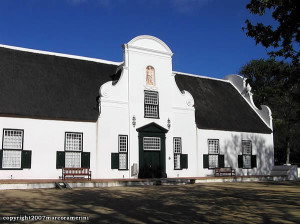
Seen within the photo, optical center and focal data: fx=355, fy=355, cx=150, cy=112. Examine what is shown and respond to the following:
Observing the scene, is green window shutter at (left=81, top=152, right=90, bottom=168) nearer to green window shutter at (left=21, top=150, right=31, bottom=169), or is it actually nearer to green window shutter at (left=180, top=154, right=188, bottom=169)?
green window shutter at (left=21, top=150, right=31, bottom=169)

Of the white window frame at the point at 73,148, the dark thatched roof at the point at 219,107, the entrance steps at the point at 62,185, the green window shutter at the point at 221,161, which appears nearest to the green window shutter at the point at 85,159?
the white window frame at the point at 73,148

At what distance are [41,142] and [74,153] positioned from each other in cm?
194

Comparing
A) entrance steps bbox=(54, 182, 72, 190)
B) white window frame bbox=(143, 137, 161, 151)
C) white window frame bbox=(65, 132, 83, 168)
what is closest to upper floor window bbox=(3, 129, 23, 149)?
white window frame bbox=(65, 132, 83, 168)

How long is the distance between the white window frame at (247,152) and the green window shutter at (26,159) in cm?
1534

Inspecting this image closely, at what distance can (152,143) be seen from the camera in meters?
22.3

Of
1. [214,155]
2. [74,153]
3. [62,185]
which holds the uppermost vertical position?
[74,153]

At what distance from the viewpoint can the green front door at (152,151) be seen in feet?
71.4

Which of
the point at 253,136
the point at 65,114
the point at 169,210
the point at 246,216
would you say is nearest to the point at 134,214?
the point at 169,210

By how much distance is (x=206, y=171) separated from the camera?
24.0 metres

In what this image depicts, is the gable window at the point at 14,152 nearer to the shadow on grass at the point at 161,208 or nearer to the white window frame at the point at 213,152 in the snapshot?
the shadow on grass at the point at 161,208

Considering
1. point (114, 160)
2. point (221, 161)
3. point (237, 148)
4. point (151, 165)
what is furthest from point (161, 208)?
point (237, 148)

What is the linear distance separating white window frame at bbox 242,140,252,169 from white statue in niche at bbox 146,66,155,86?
28.2 ft

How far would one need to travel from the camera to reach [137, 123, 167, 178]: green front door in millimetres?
21766

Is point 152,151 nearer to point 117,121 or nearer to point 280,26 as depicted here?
point 117,121
